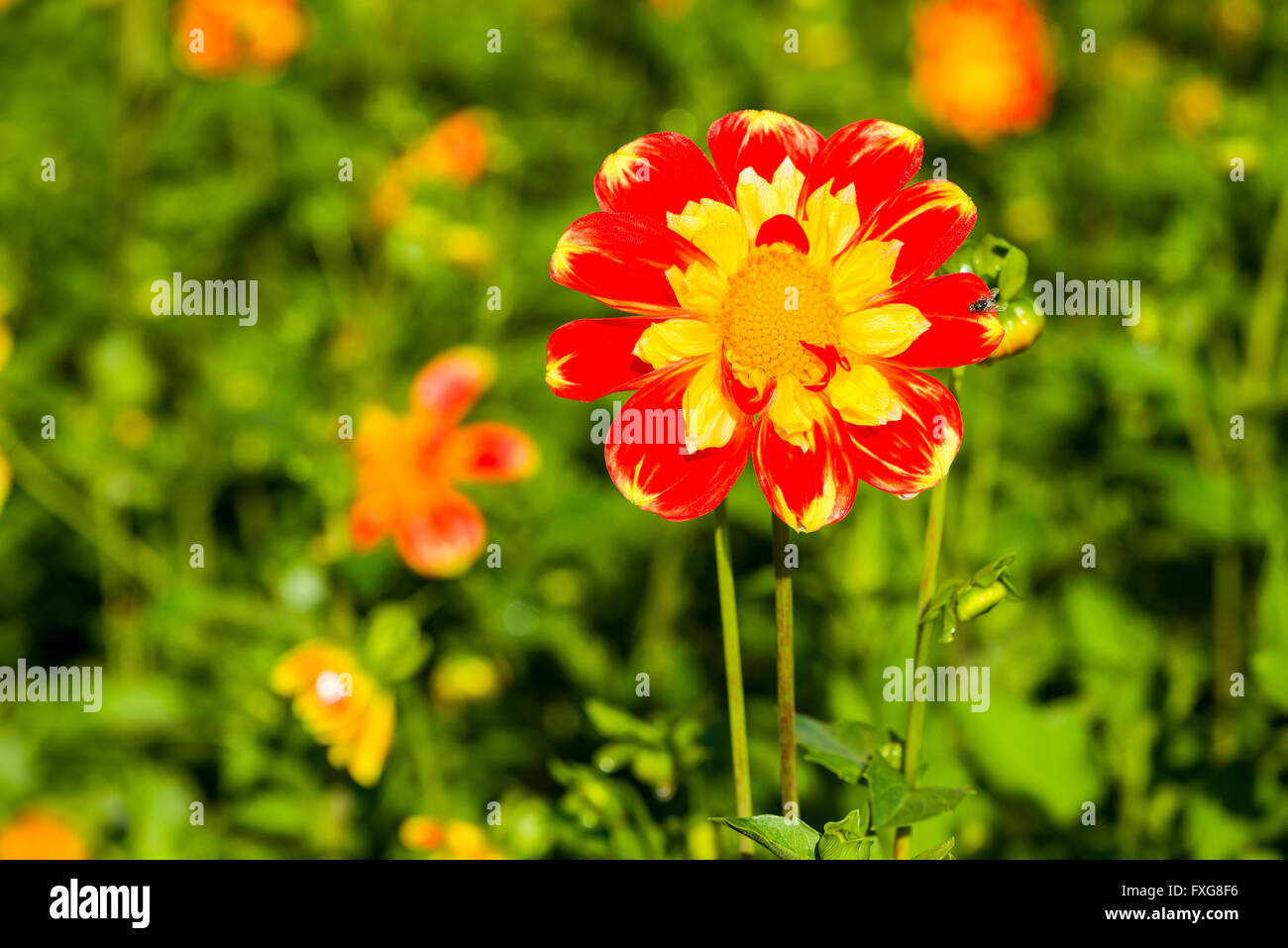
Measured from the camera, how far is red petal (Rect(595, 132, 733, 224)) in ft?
2.56

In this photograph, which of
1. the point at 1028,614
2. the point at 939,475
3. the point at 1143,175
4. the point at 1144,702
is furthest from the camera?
the point at 1143,175

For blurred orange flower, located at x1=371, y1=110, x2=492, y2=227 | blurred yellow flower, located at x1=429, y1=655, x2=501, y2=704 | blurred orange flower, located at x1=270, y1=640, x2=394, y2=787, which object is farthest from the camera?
blurred orange flower, located at x1=371, y1=110, x2=492, y2=227

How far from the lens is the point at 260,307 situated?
7.70ft

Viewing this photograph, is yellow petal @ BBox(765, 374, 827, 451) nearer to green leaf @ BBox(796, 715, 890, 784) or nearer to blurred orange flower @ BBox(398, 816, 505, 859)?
green leaf @ BBox(796, 715, 890, 784)

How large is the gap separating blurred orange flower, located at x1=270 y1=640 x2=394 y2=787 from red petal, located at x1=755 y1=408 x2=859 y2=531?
2.49 ft

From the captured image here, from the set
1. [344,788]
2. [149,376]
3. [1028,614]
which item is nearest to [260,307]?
[149,376]

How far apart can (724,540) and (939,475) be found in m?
0.15

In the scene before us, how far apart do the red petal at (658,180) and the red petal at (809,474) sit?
167 millimetres

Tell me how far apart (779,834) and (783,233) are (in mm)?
401

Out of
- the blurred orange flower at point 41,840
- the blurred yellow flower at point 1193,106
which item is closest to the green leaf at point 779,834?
the blurred orange flower at point 41,840

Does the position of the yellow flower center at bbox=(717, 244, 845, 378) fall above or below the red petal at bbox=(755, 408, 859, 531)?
above

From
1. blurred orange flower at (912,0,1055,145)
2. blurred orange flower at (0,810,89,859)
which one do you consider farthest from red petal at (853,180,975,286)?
blurred orange flower at (912,0,1055,145)
